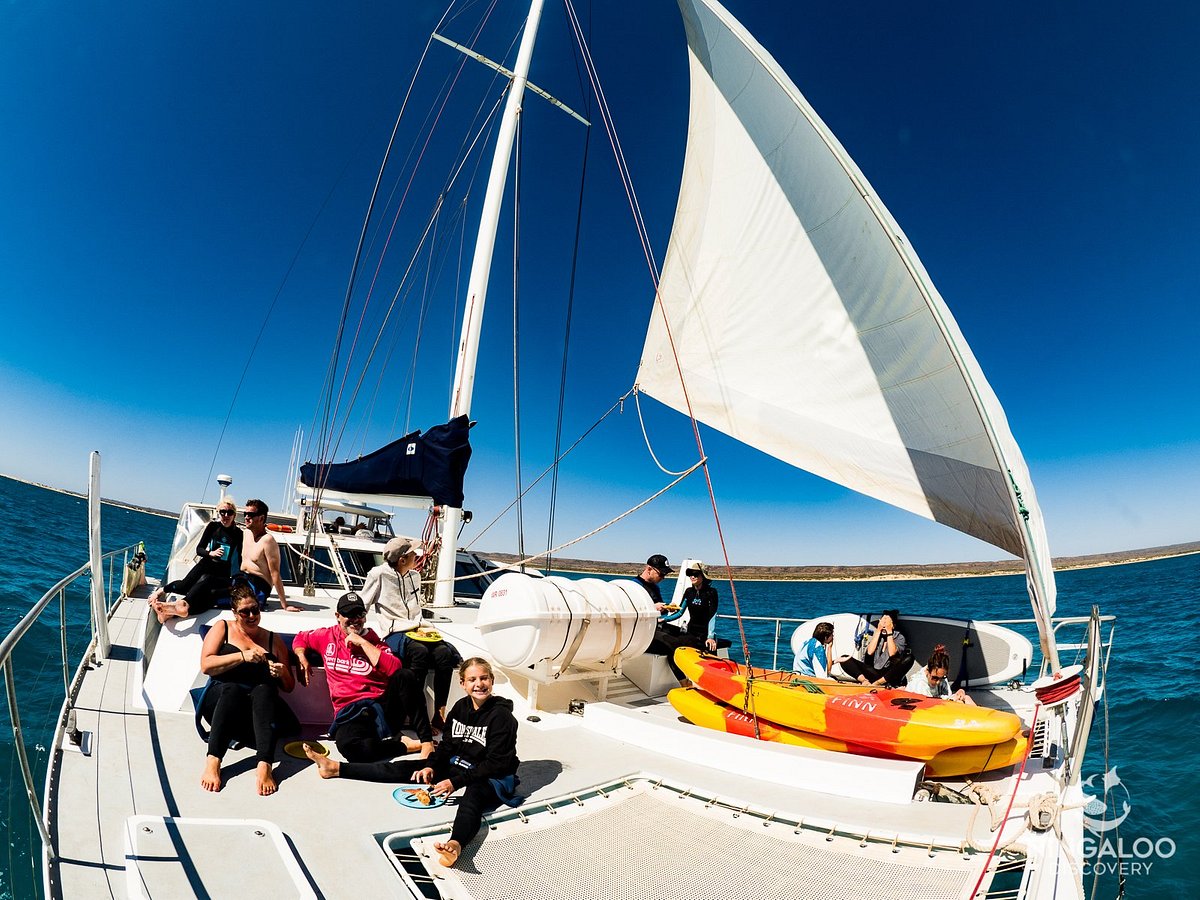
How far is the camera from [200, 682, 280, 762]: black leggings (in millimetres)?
3758

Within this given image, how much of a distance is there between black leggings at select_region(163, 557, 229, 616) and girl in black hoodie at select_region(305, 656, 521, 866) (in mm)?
1906

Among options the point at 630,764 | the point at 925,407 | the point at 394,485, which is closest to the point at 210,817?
the point at 630,764

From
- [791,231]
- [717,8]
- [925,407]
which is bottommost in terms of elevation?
[925,407]

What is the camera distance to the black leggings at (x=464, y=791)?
3209 millimetres

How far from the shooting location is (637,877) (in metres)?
3.08

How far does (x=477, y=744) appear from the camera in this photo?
12.7 ft

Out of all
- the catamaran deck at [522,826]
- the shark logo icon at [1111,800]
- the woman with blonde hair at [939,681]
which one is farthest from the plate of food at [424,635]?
the shark logo icon at [1111,800]

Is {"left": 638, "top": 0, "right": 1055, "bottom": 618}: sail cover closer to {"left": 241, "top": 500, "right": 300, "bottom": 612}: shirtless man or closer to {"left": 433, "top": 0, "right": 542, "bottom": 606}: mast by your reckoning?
{"left": 433, "top": 0, "right": 542, "bottom": 606}: mast

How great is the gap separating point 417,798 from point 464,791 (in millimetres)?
265

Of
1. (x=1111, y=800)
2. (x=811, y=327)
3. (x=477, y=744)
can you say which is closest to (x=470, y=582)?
(x=811, y=327)

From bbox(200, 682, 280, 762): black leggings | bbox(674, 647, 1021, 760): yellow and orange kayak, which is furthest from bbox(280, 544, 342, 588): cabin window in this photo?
bbox(674, 647, 1021, 760): yellow and orange kayak

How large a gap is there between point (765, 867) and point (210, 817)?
2.77 m

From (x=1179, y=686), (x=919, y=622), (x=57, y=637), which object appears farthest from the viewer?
(x=1179, y=686)

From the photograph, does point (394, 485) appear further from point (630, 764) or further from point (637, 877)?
point (637, 877)
